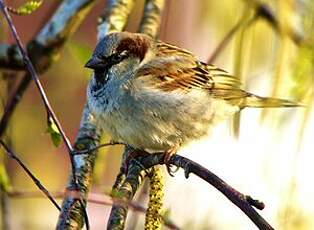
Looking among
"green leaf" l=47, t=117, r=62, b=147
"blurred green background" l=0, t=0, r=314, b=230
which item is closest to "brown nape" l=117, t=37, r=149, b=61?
"blurred green background" l=0, t=0, r=314, b=230

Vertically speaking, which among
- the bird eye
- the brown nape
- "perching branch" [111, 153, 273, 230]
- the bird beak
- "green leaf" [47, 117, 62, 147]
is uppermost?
the brown nape

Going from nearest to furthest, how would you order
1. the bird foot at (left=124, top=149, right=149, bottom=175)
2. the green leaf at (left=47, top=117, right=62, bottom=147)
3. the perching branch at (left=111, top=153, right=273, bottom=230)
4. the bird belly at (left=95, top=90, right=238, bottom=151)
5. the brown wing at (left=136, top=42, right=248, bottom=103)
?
the perching branch at (left=111, top=153, right=273, bottom=230), the green leaf at (left=47, top=117, right=62, bottom=147), the bird foot at (left=124, top=149, right=149, bottom=175), the bird belly at (left=95, top=90, right=238, bottom=151), the brown wing at (left=136, top=42, right=248, bottom=103)

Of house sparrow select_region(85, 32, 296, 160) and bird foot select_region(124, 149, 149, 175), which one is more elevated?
house sparrow select_region(85, 32, 296, 160)

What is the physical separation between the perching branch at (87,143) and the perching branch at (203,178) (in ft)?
0.34

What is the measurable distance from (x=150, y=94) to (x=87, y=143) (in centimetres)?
39

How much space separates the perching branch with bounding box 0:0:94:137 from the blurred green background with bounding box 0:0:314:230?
0.23 feet

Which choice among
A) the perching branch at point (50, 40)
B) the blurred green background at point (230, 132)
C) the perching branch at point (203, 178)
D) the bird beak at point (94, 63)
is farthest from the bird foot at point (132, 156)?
the perching branch at point (50, 40)

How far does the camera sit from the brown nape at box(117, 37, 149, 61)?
2.50 m

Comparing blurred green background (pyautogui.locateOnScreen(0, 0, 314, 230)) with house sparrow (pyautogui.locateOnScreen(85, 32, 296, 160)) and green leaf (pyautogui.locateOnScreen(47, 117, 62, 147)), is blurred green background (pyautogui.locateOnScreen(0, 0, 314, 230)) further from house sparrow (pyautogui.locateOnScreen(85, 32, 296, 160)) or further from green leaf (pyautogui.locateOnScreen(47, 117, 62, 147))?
green leaf (pyautogui.locateOnScreen(47, 117, 62, 147))

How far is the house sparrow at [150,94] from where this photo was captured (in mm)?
2428

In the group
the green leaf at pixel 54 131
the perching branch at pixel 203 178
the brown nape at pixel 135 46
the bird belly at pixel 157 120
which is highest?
the brown nape at pixel 135 46

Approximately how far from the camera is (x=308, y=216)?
2.39 m

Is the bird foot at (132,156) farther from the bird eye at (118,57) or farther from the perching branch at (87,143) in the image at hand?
the bird eye at (118,57)

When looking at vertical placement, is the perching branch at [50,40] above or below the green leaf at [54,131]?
above
